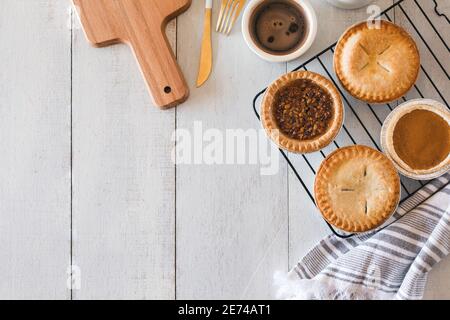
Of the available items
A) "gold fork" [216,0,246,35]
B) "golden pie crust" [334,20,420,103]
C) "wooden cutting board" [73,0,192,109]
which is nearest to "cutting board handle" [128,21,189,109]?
"wooden cutting board" [73,0,192,109]

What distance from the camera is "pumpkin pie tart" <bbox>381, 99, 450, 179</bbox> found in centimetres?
A: 132

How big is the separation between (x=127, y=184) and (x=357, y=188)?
21.9 inches

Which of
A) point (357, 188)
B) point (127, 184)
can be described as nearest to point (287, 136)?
point (357, 188)

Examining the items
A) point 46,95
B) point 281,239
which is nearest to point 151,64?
point 46,95

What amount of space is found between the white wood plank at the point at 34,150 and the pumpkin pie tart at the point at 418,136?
79cm

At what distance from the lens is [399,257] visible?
1.32 meters

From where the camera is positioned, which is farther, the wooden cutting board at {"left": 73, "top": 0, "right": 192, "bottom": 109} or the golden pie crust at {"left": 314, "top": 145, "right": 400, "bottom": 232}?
the wooden cutting board at {"left": 73, "top": 0, "right": 192, "bottom": 109}

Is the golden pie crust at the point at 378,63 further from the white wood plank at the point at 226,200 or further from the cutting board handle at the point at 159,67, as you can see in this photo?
the cutting board handle at the point at 159,67

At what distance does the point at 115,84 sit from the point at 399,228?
2.50 ft

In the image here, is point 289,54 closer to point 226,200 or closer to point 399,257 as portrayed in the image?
point 226,200

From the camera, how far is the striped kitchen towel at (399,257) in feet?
4.30

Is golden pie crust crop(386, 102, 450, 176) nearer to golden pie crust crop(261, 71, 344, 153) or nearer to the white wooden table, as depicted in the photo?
golden pie crust crop(261, 71, 344, 153)

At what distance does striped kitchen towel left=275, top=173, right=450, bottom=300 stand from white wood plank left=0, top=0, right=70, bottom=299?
25.0 inches

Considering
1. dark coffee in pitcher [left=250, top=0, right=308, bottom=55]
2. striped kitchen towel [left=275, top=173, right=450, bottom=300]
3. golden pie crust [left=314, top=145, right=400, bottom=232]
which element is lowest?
striped kitchen towel [left=275, top=173, right=450, bottom=300]
